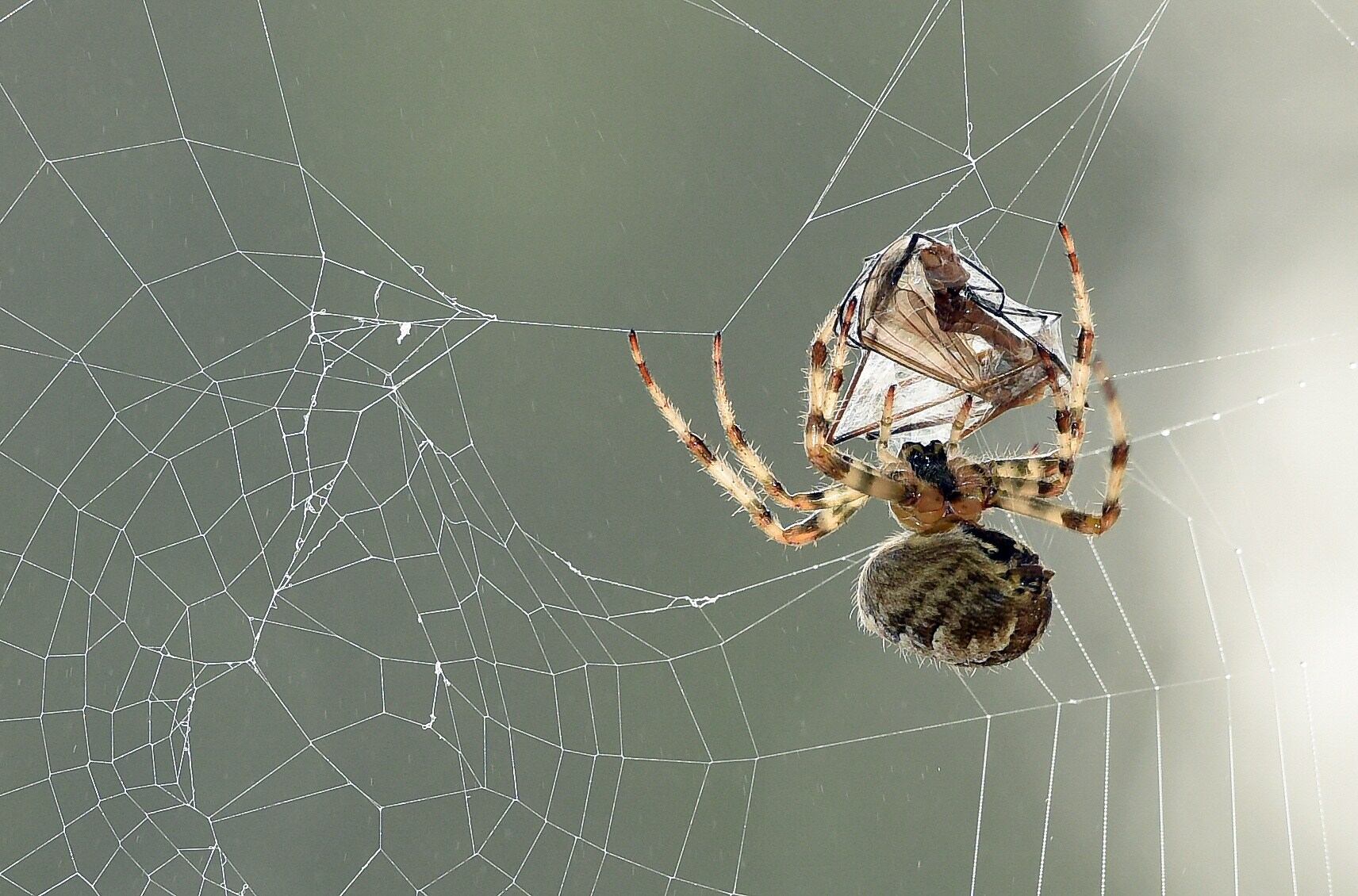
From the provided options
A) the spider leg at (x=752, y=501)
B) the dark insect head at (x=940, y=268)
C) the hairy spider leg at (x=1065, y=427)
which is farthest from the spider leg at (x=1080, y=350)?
the spider leg at (x=752, y=501)

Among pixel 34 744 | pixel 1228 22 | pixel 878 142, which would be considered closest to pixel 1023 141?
pixel 878 142

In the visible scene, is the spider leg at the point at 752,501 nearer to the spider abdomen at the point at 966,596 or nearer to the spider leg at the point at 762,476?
the spider leg at the point at 762,476

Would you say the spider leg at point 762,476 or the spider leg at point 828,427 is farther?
the spider leg at point 762,476

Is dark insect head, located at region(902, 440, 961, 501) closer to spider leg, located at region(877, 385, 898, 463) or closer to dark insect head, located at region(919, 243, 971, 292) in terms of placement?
spider leg, located at region(877, 385, 898, 463)

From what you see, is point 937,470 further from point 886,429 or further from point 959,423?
point 886,429

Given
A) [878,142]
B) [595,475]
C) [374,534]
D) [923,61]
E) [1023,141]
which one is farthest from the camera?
[923,61]

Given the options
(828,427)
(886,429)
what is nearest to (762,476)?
(828,427)

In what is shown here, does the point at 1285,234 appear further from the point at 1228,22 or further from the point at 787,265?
the point at 787,265
